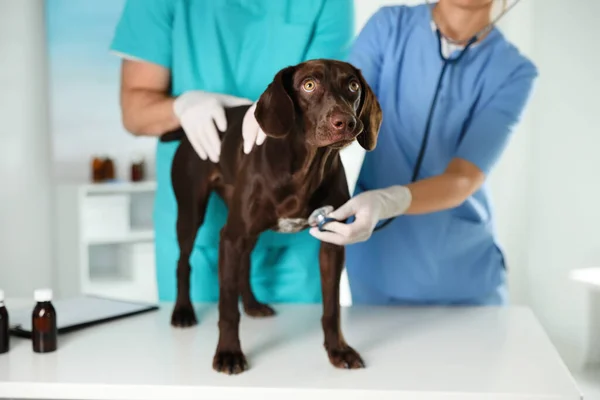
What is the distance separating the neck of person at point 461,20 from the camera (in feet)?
4.37

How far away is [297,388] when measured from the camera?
878 millimetres

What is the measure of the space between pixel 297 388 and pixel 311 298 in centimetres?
62

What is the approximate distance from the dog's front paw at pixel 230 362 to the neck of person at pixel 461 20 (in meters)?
0.81

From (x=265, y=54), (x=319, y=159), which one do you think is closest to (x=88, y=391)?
(x=319, y=159)

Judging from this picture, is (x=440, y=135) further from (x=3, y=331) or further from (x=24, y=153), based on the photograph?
(x=24, y=153)

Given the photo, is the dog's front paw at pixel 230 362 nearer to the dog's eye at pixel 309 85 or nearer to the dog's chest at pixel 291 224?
the dog's chest at pixel 291 224

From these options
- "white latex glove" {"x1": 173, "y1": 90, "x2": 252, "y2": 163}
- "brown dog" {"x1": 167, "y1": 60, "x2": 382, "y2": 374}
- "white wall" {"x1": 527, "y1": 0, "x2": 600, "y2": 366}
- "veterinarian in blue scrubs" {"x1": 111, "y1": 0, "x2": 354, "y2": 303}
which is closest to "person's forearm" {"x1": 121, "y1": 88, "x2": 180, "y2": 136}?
"veterinarian in blue scrubs" {"x1": 111, "y1": 0, "x2": 354, "y2": 303}

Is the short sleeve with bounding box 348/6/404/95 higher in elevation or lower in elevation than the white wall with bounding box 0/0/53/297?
higher

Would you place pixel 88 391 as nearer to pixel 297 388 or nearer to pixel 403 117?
pixel 297 388

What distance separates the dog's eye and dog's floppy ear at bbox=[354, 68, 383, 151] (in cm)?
8

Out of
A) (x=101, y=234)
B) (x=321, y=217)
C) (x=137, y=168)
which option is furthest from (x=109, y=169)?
(x=321, y=217)

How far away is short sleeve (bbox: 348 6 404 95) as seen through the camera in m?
1.37

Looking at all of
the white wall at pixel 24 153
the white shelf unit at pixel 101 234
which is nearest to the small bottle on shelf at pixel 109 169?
the white shelf unit at pixel 101 234

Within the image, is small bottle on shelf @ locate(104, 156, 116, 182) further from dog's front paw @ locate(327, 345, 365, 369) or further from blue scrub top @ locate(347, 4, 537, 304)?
dog's front paw @ locate(327, 345, 365, 369)
